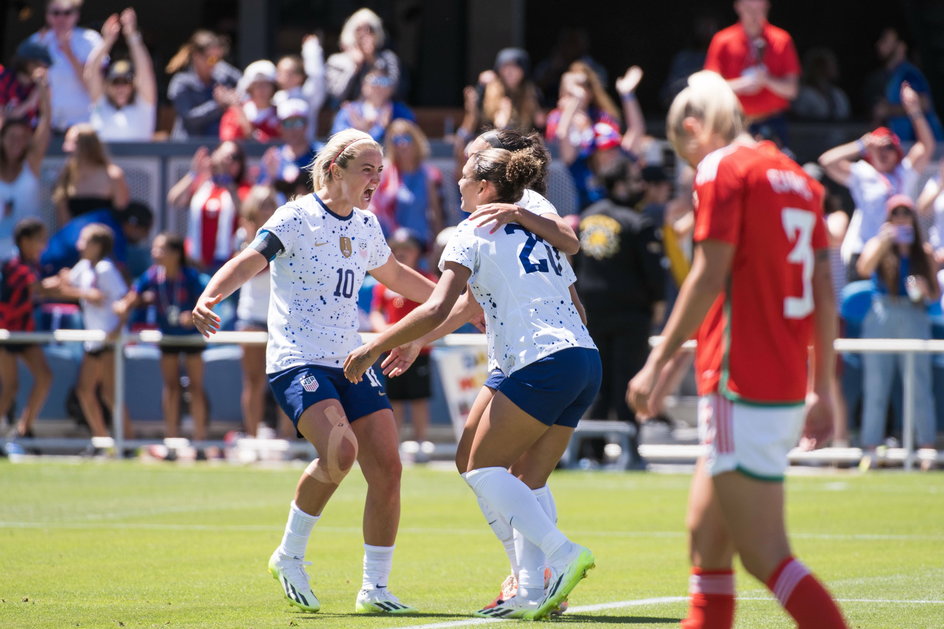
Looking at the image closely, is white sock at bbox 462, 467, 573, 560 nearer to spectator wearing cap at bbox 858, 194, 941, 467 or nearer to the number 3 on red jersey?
the number 3 on red jersey

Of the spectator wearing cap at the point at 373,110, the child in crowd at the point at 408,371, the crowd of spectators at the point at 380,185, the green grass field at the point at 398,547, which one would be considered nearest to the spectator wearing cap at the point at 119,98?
the crowd of spectators at the point at 380,185

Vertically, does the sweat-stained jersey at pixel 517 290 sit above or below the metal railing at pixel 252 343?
above

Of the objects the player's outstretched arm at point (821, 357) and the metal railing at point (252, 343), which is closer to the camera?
the player's outstretched arm at point (821, 357)

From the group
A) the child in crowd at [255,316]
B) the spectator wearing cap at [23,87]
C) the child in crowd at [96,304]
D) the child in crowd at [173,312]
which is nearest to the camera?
the child in crowd at [255,316]

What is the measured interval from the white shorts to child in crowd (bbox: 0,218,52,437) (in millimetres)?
13081

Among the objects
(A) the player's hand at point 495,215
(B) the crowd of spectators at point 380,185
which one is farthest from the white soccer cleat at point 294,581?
(B) the crowd of spectators at point 380,185

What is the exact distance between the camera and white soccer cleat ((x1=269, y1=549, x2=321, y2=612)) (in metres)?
7.51

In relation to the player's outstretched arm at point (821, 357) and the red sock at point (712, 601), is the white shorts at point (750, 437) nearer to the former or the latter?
the player's outstretched arm at point (821, 357)

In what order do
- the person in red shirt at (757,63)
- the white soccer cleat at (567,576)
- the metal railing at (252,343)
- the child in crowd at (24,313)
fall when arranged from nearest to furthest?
the white soccer cleat at (567,576)
the metal railing at (252,343)
the person in red shirt at (757,63)
the child in crowd at (24,313)

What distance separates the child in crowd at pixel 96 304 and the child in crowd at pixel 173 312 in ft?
0.69

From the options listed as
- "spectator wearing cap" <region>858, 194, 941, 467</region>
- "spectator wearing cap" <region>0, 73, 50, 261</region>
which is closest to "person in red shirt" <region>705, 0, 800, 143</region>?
"spectator wearing cap" <region>858, 194, 941, 467</region>

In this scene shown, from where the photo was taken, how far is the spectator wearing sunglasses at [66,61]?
A: 63.3ft

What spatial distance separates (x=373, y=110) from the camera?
17.8m

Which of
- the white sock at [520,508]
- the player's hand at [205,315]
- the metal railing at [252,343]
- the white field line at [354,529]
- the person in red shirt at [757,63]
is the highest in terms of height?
the person in red shirt at [757,63]
